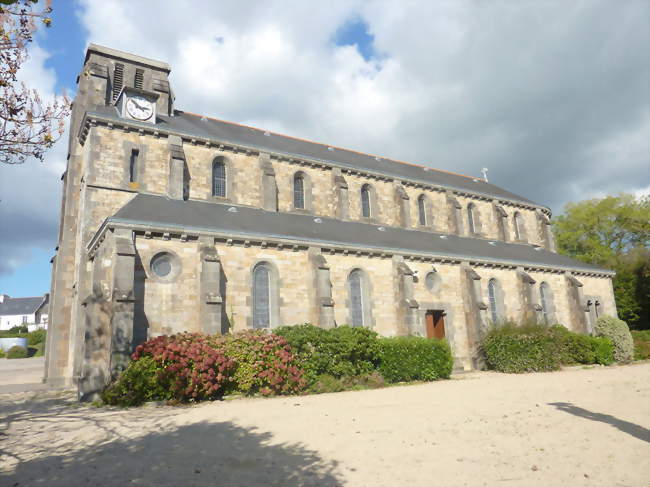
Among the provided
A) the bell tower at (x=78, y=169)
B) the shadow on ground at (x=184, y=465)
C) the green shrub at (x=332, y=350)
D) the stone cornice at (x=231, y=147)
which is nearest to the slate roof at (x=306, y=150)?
the stone cornice at (x=231, y=147)

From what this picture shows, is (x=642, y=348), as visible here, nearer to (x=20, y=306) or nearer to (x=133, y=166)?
(x=133, y=166)

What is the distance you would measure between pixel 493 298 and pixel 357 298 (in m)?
9.24

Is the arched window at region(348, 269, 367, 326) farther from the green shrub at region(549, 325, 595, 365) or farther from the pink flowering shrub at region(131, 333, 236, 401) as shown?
the green shrub at region(549, 325, 595, 365)

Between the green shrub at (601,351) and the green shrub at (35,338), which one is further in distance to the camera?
the green shrub at (35,338)

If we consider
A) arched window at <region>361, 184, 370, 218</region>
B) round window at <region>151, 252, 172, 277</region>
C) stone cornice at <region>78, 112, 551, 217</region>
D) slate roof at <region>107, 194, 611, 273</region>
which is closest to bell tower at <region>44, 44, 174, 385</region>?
stone cornice at <region>78, 112, 551, 217</region>

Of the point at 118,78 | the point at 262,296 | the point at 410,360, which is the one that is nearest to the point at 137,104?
the point at 118,78

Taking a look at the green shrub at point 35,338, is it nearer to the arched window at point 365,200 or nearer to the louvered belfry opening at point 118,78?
the louvered belfry opening at point 118,78

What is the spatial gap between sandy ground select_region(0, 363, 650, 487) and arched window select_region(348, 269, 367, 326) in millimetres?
7776

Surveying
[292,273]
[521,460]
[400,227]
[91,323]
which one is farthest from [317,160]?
[521,460]

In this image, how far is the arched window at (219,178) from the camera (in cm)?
2264

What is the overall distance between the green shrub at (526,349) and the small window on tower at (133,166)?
18.1m

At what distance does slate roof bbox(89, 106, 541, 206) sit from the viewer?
22.7 m

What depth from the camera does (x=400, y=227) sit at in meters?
27.1

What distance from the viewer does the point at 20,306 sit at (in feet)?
263
